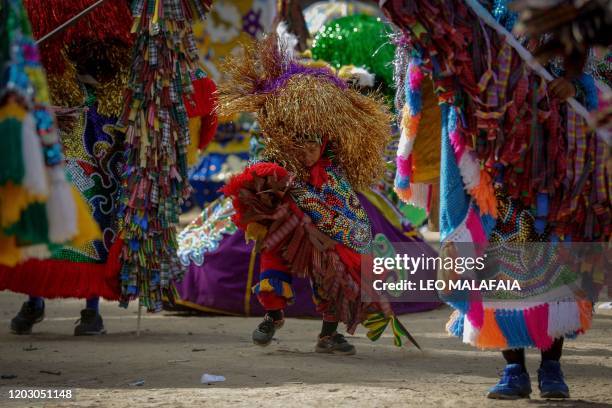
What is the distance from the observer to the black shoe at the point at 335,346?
5211 millimetres

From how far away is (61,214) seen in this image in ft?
9.58

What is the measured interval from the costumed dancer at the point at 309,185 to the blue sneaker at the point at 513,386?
36.1 inches

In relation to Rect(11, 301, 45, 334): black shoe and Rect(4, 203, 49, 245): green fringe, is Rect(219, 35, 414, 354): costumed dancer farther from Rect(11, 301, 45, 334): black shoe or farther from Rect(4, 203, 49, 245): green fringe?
Rect(4, 203, 49, 245): green fringe

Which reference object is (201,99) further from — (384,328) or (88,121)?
(384,328)

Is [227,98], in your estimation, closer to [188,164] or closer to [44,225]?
[188,164]

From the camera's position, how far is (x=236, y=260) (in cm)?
678

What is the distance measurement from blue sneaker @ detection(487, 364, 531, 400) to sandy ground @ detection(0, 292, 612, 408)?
5 cm

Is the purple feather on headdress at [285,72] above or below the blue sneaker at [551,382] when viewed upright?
above

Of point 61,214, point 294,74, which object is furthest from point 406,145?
point 61,214

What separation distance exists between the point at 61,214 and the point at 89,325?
3054 millimetres

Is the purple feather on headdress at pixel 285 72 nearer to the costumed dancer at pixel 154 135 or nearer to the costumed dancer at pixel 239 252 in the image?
the costumed dancer at pixel 154 135

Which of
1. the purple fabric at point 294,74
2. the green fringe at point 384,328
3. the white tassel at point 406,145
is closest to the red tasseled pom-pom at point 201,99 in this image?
the purple fabric at point 294,74

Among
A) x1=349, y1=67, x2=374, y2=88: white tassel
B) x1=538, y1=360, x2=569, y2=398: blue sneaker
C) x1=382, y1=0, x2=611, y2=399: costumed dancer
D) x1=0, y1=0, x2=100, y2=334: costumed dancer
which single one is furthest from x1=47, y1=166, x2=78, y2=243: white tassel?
x1=349, y1=67, x2=374, y2=88: white tassel

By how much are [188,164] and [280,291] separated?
1073mm
